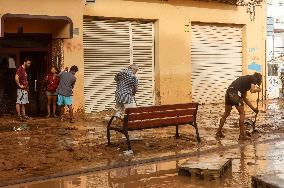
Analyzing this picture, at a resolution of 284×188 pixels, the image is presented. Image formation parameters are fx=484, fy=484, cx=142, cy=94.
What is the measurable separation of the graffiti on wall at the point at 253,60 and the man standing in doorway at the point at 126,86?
13072 mm

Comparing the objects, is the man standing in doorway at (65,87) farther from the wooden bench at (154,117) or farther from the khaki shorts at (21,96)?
the wooden bench at (154,117)

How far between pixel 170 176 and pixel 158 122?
2.46 meters

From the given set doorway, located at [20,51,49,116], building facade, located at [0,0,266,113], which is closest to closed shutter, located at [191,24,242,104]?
building facade, located at [0,0,266,113]

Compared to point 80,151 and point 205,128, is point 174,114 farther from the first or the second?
point 205,128

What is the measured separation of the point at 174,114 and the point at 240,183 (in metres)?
3.42

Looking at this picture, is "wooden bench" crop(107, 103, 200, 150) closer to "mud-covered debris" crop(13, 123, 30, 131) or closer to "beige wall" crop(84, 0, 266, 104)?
"mud-covered debris" crop(13, 123, 30, 131)

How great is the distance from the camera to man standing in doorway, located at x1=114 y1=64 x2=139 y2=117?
1132 cm

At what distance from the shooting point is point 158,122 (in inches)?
393

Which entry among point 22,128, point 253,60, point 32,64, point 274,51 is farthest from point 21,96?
point 274,51

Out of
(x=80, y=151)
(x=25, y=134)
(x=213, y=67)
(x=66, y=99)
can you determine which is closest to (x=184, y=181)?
(x=80, y=151)

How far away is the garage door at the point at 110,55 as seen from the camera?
18516mm

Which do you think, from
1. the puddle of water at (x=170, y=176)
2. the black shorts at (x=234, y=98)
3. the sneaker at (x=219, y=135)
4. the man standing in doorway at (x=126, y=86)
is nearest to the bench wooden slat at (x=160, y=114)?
the black shorts at (x=234, y=98)

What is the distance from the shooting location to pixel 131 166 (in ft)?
27.7

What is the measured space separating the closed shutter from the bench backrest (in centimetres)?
1124
